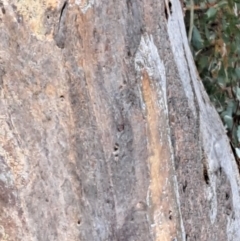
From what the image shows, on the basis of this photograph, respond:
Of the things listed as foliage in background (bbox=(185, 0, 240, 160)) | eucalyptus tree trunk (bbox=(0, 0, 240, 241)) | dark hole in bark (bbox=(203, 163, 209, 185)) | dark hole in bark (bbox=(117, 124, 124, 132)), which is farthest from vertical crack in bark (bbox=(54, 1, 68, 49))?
foliage in background (bbox=(185, 0, 240, 160))

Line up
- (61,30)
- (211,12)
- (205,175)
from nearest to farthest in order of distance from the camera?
1. (61,30)
2. (205,175)
3. (211,12)

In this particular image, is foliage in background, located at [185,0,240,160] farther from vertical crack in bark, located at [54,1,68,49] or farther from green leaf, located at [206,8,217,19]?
vertical crack in bark, located at [54,1,68,49]

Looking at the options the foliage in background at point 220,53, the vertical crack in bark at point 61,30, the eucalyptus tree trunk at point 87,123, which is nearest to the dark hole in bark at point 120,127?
the eucalyptus tree trunk at point 87,123

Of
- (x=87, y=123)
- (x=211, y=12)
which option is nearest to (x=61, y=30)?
(x=87, y=123)

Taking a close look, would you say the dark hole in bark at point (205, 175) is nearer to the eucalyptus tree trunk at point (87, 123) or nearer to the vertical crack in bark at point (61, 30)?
the eucalyptus tree trunk at point (87, 123)

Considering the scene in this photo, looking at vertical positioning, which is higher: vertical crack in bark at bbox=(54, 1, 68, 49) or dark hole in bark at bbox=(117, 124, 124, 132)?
vertical crack in bark at bbox=(54, 1, 68, 49)

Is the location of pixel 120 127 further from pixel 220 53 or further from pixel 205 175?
pixel 220 53

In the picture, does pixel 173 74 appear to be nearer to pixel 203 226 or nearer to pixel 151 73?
pixel 151 73
